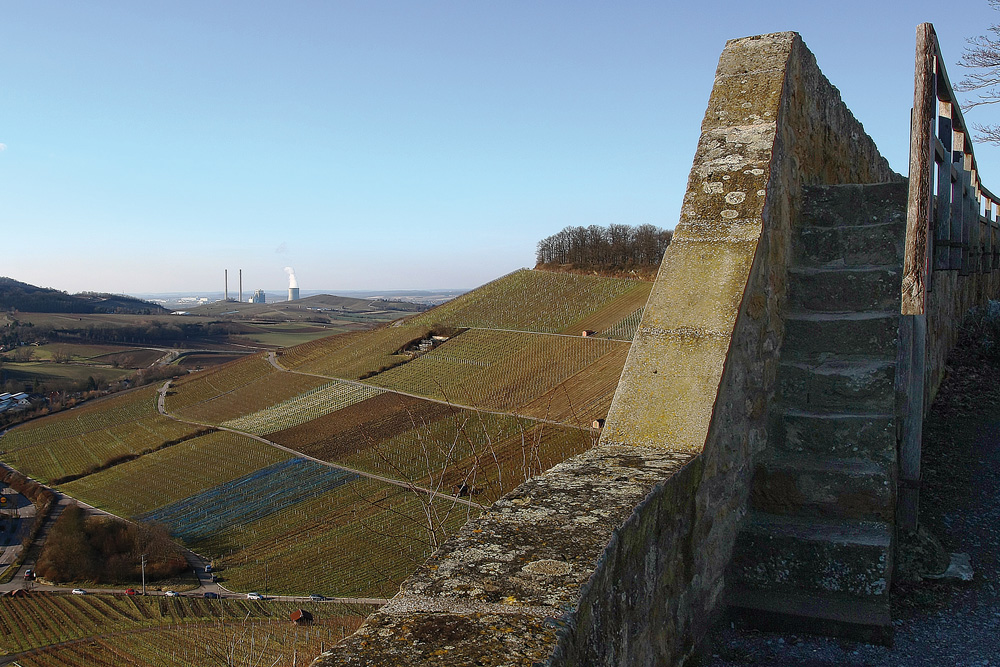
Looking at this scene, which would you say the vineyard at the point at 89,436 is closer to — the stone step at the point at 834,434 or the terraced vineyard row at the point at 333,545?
the terraced vineyard row at the point at 333,545

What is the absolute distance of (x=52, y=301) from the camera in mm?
152250

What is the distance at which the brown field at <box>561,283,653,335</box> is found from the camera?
47.4 metres

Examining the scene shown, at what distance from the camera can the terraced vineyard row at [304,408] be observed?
44312mm

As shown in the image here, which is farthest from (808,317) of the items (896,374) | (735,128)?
(735,128)

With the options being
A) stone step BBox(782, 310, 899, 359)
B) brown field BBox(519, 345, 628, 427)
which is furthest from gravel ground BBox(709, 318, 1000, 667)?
brown field BBox(519, 345, 628, 427)

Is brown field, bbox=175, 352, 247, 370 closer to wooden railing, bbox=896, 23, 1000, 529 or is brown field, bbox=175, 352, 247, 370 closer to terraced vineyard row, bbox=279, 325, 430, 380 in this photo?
terraced vineyard row, bbox=279, 325, 430, 380

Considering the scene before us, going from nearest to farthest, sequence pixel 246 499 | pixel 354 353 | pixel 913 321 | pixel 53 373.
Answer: pixel 913 321 → pixel 246 499 → pixel 354 353 → pixel 53 373

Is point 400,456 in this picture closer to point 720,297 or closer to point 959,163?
point 959,163

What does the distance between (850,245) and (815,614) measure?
2.10 m

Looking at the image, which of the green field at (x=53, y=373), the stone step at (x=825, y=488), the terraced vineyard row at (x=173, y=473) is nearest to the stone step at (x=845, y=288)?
the stone step at (x=825, y=488)

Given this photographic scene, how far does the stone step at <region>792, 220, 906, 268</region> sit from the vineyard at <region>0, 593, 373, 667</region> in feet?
71.2

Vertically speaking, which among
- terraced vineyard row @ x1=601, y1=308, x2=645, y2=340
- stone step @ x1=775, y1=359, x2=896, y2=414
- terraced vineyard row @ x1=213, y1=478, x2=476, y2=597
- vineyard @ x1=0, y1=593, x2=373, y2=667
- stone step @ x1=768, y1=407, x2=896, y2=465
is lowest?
vineyard @ x1=0, y1=593, x2=373, y2=667

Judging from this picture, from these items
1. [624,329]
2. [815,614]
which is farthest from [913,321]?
[624,329]

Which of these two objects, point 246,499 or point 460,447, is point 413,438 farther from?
point 246,499
